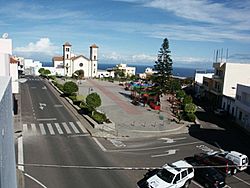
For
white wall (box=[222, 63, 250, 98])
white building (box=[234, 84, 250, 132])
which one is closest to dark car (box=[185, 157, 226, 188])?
white building (box=[234, 84, 250, 132])

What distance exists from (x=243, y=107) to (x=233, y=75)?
1167 cm

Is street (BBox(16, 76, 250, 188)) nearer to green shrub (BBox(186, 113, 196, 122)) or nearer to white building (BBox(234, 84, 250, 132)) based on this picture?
green shrub (BBox(186, 113, 196, 122))

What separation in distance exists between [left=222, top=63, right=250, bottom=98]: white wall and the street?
534 inches

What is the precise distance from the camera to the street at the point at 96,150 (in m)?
16.6

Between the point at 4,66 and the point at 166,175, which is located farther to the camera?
the point at 4,66

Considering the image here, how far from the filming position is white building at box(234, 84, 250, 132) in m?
33.3

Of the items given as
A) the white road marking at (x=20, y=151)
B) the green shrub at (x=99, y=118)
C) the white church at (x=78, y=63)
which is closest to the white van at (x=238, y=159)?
the green shrub at (x=99, y=118)

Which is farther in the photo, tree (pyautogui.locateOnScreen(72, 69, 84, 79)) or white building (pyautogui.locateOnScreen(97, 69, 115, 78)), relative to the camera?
white building (pyautogui.locateOnScreen(97, 69, 115, 78))

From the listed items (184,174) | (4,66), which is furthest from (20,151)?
(184,174)

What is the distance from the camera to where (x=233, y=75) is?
147 ft

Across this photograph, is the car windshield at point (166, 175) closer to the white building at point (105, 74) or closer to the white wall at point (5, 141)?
the white wall at point (5, 141)

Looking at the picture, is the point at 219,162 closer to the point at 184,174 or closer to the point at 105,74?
the point at 184,174

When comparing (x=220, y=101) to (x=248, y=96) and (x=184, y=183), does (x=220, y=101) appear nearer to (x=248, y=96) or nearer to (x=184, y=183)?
(x=248, y=96)

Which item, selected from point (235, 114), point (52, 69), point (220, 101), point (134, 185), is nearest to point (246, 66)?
point (220, 101)
